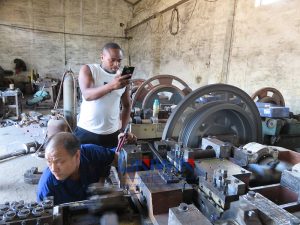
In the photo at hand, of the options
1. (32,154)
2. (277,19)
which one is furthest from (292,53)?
(32,154)

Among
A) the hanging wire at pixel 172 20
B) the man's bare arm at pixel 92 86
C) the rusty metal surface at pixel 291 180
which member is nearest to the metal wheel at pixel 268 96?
the man's bare arm at pixel 92 86

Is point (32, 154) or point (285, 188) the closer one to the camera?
point (285, 188)

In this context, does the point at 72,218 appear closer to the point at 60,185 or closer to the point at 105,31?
the point at 60,185

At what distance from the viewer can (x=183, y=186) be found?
32.5 inches

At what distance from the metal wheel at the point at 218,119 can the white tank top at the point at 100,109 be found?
49 cm

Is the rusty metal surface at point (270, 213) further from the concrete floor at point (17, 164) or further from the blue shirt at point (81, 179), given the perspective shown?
the concrete floor at point (17, 164)

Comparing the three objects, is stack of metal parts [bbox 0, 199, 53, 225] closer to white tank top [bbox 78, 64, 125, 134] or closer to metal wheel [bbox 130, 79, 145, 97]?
white tank top [bbox 78, 64, 125, 134]

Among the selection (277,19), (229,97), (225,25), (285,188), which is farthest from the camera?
(225,25)

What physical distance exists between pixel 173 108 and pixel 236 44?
2.35 m

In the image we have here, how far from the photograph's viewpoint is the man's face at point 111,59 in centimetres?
161

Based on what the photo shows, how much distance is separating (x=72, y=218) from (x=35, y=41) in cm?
888

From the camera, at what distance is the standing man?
5.32 ft

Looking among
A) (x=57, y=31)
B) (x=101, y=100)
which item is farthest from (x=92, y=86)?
(x=57, y=31)

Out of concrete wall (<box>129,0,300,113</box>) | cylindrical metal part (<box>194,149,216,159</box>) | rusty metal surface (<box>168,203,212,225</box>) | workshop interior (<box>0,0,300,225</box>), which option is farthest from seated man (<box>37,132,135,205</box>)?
concrete wall (<box>129,0,300,113</box>)
